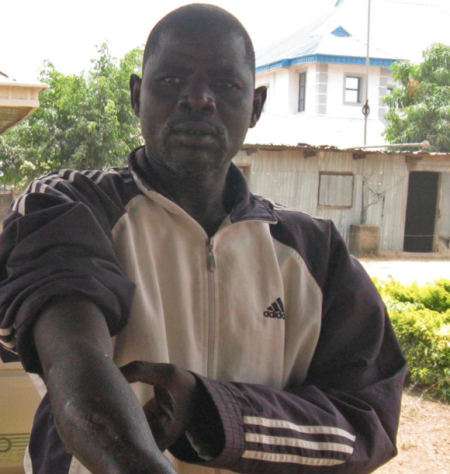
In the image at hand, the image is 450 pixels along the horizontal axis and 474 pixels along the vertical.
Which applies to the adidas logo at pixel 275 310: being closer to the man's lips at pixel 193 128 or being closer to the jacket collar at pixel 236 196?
the jacket collar at pixel 236 196

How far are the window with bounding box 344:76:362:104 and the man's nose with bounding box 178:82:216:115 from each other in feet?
74.4

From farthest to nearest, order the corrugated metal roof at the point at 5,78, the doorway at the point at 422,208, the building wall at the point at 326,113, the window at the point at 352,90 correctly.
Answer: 1. the window at the point at 352,90
2. the building wall at the point at 326,113
3. the doorway at the point at 422,208
4. the corrugated metal roof at the point at 5,78

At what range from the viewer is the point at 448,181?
664 inches

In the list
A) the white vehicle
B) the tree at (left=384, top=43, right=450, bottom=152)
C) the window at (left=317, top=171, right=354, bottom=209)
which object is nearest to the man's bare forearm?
the white vehicle

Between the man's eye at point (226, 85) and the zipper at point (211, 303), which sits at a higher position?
the man's eye at point (226, 85)

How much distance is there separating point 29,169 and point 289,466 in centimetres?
1423

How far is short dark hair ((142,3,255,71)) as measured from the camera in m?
1.26

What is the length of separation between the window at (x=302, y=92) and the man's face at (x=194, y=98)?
75.2ft

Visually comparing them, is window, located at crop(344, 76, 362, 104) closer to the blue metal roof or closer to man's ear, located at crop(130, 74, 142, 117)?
the blue metal roof

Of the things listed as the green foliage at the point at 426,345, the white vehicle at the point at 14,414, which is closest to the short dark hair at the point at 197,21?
the white vehicle at the point at 14,414

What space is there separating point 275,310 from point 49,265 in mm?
513

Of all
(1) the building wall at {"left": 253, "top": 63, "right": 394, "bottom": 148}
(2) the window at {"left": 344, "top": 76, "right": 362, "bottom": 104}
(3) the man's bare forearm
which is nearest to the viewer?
(3) the man's bare forearm

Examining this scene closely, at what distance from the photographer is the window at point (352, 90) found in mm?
23062

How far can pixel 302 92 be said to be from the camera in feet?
78.0
